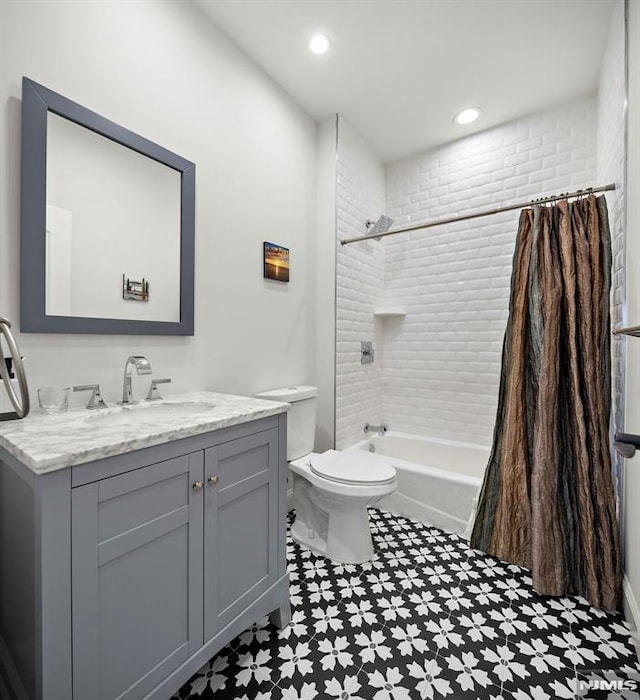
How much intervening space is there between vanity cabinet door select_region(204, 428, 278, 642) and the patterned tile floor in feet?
0.79

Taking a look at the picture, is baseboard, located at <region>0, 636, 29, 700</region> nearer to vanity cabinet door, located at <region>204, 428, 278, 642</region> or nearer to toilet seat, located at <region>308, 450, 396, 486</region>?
vanity cabinet door, located at <region>204, 428, 278, 642</region>

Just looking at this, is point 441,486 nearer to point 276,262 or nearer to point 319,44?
point 276,262

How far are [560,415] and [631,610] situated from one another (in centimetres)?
81

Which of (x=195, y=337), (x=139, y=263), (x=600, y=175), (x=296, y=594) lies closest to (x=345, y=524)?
(x=296, y=594)

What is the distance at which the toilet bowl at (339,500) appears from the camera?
70.7 inches

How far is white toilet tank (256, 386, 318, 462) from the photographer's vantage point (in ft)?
6.95

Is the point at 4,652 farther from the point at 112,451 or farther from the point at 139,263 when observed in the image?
the point at 139,263

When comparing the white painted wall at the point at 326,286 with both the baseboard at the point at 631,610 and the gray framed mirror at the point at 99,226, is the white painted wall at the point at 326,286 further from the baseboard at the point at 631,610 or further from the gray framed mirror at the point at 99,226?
the baseboard at the point at 631,610

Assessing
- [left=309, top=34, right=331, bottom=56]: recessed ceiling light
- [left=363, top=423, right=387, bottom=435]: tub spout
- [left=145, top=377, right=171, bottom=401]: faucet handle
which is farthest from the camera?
[left=363, top=423, right=387, bottom=435]: tub spout

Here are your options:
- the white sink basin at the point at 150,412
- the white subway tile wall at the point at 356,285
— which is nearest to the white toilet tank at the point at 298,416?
the white subway tile wall at the point at 356,285

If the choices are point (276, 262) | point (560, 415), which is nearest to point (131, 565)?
point (276, 262)

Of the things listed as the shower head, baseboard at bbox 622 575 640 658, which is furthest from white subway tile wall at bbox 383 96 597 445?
baseboard at bbox 622 575 640 658

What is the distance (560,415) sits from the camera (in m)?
1.74

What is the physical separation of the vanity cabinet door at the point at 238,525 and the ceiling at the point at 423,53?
212cm
